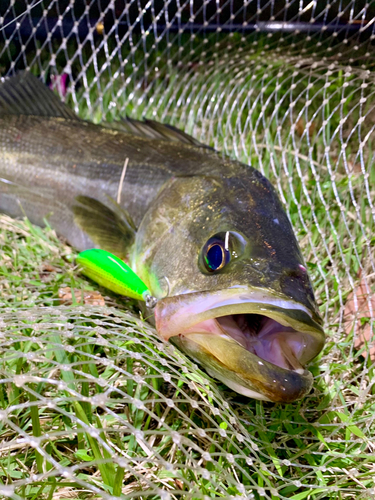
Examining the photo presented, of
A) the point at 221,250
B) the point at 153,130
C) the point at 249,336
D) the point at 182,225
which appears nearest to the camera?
the point at 249,336

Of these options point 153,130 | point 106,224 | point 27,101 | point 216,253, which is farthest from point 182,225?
point 27,101

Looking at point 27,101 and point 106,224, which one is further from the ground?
point 27,101

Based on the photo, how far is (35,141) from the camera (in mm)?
3059

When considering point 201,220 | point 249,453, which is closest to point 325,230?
point 201,220

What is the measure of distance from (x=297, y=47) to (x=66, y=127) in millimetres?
2098

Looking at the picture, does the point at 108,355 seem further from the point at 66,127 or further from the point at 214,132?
the point at 214,132

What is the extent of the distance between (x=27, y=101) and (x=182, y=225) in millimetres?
1883

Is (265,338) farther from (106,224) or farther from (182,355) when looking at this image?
(106,224)

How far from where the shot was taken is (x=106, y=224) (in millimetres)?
2584

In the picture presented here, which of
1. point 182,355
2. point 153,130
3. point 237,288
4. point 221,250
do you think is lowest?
point 182,355

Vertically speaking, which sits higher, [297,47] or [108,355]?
[297,47]

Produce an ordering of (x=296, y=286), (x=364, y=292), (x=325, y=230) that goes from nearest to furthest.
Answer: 1. (x=296, y=286)
2. (x=364, y=292)
3. (x=325, y=230)

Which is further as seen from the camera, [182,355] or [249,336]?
[182,355]

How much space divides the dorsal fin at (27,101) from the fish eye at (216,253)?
1.87 metres
